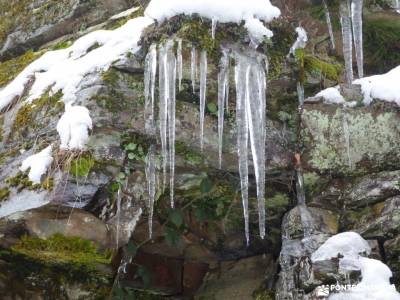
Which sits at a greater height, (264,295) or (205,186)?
(205,186)

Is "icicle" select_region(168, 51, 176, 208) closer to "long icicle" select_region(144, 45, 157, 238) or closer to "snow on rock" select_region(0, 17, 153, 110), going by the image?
"long icicle" select_region(144, 45, 157, 238)

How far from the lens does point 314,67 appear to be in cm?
459

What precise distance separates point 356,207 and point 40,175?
2457mm

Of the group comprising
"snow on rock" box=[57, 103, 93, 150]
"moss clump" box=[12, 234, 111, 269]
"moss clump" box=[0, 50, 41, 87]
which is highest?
"moss clump" box=[0, 50, 41, 87]

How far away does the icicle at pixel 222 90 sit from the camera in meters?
3.95

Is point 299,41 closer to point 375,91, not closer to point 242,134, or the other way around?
point 375,91

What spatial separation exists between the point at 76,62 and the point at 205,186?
1631 millimetres

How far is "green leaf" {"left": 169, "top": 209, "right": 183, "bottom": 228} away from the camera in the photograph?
420 cm

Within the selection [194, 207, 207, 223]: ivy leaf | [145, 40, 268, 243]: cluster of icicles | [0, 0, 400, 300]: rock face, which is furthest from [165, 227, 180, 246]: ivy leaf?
[145, 40, 268, 243]: cluster of icicles

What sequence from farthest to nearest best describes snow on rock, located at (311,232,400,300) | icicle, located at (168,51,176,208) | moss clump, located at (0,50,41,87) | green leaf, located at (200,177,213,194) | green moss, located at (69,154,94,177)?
moss clump, located at (0,50,41,87)
green leaf, located at (200,177,213,194)
icicle, located at (168,51,176,208)
green moss, located at (69,154,94,177)
snow on rock, located at (311,232,400,300)

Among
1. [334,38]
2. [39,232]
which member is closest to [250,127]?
[39,232]

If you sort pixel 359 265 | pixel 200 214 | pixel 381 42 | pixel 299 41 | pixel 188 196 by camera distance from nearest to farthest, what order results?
pixel 359 265, pixel 188 196, pixel 200 214, pixel 299 41, pixel 381 42

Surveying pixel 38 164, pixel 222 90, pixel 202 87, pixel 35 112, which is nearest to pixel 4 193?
pixel 38 164

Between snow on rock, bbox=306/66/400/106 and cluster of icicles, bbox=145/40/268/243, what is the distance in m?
0.63
